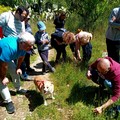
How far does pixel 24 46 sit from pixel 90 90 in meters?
1.97

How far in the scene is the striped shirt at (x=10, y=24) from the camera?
5.80 meters

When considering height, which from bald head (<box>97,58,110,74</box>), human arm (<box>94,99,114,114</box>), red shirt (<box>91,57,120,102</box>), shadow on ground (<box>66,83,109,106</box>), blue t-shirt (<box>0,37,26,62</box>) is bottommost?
shadow on ground (<box>66,83,109,106</box>)

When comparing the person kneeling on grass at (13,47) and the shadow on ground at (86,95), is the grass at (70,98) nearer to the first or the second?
the shadow on ground at (86,95)

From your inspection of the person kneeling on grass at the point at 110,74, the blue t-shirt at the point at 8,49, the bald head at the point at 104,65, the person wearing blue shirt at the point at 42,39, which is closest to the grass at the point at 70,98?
the person kneeling on grass at the point at 110,74

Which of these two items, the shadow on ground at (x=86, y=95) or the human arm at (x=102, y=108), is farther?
the shadow on ground at (x=86, y=95)

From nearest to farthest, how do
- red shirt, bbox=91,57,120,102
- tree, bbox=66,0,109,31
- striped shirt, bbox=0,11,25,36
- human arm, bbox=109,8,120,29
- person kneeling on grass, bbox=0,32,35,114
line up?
person kneeling on grass, bbox=0,32,35,114 → red shirt, bbox=91,57,120,102 → human arm, bbox=109,8,120,29 → striped shirt, bbox=0,11,25,36 → tree, bbox=66,0,109,31

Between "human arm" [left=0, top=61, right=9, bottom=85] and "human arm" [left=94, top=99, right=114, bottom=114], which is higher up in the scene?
"human arm" [left=0, top=61, right=9, bottom=85]

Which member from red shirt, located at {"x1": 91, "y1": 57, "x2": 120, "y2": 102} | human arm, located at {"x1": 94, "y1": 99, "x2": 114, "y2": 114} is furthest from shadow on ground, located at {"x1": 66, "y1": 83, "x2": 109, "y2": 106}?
red shirt, located at {"x1": 91, "y1": 57, "x2": 120, "y2": 102}

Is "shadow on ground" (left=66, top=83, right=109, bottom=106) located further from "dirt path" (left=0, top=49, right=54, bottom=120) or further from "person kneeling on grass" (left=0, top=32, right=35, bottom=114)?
"person kneeling on grass" (left=0, top=32, right=35, bottom=114)

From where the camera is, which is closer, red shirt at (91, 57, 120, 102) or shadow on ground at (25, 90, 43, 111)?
red shirt at (91, 57, 120, 102)

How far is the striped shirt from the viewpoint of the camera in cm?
580

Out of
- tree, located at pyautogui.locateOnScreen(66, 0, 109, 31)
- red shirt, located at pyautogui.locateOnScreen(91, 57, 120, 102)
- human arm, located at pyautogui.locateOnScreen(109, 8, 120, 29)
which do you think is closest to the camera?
red shirt, located at pyautogui.locateOnScreen(91, 57, 120, 102)

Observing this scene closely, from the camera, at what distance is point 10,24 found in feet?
19.1

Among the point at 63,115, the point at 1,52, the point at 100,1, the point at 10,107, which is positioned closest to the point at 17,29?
the point at 1,52
